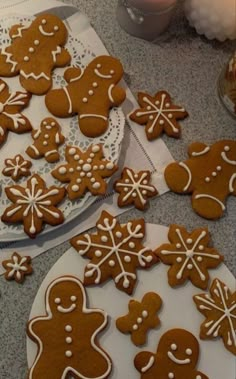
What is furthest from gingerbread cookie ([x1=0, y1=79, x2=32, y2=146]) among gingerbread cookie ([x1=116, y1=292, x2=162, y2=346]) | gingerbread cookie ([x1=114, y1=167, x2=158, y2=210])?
gingerbread cookie ([x1=116, y1=292, x2=162, y2=346])

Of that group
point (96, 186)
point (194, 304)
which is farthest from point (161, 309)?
point (96, 186)

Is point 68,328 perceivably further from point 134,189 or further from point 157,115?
point 157,115

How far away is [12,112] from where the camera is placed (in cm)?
69

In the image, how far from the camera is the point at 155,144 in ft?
2.35

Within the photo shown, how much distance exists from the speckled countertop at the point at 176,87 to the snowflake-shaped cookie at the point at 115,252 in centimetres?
3

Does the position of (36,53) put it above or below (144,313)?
above

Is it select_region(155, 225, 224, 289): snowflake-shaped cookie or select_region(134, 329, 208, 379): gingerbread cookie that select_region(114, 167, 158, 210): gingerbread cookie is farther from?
select_region(134, 329, 208, 379): gingerbread cookie

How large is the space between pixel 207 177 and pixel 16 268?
247 mm

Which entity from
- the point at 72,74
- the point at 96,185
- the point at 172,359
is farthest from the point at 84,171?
the point at 172,359

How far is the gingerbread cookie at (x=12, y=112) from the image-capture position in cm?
68

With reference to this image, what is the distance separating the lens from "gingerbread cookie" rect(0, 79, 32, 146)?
0.68m

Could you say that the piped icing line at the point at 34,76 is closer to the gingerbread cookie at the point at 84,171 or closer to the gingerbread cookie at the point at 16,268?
the gingerbread cookie at the point at 84,171

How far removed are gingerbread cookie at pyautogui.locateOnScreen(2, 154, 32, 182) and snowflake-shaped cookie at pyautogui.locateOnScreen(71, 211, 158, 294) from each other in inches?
3.8

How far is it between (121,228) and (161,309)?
10 cm
